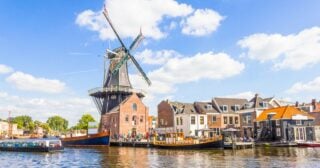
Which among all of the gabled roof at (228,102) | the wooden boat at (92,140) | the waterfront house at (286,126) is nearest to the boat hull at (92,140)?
the wooden boat at (92,140)

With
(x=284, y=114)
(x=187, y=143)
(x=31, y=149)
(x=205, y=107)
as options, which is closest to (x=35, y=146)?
(x=31, y=149)

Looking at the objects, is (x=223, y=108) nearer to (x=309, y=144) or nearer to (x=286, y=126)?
(x=286, y=126)

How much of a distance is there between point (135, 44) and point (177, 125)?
20.4 metres

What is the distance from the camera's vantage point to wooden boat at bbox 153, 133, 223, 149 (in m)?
48.3

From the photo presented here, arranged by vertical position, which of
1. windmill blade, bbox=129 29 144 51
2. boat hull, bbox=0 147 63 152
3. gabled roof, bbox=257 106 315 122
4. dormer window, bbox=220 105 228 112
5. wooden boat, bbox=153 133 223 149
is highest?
windmill blade, bbox=129 29 144 51

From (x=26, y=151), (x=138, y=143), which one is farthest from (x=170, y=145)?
(x=26, y=151)

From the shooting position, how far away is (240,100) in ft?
259

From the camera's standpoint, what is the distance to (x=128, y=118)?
70188 mm

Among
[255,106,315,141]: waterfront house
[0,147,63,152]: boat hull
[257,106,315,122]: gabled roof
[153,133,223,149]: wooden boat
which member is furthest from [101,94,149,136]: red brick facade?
[255,106,315,141]: waterfront house

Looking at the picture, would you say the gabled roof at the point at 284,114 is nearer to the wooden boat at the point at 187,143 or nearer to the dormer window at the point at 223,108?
the dormer window at the point at 223,108

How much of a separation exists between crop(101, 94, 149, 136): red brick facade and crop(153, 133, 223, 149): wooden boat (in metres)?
15.0

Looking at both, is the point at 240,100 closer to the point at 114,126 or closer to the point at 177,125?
the point at 177,125

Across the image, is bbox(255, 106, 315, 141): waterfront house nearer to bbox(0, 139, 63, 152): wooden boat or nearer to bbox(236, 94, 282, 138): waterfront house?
bbox(236, 94, 282, 138): waterfront house

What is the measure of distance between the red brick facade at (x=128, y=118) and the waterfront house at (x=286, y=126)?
24.3 meters
